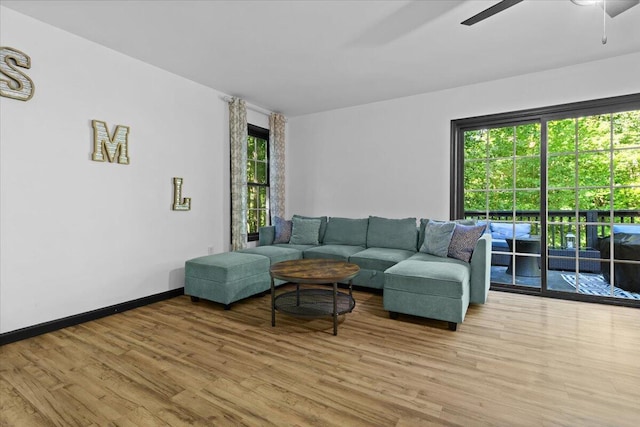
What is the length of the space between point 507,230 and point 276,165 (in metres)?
3.61

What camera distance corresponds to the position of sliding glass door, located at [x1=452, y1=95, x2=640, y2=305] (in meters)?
3.42

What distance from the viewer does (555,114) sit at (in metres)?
3.67

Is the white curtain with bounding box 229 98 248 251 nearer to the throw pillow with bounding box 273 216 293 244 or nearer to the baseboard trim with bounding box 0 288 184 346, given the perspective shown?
the throw pillow with bounding box 273 216 293 244

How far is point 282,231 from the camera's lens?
187 inches

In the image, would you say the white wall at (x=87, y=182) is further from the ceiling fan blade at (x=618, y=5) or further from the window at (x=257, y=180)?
the ceiling fan blade at (x=618, y=5)

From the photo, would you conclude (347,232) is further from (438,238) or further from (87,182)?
(87,182)

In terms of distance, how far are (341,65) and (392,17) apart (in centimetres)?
99

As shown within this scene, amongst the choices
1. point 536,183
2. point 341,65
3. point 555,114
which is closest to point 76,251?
point 341,65

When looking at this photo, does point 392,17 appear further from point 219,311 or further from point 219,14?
point 219,311

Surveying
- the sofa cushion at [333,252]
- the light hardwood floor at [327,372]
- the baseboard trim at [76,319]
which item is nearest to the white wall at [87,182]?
the baseboard trim at [76,319]

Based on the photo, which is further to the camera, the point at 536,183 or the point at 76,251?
the point at 536,183

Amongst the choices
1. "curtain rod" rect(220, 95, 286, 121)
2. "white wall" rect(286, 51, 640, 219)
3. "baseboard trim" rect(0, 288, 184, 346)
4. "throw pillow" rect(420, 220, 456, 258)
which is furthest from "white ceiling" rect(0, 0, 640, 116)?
"baseboard trim" rect(0, 288, 184, 346)

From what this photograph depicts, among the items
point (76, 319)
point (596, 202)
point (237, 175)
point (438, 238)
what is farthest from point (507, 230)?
point (76, 319)

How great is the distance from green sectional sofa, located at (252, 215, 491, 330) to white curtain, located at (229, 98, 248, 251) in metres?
0.38
